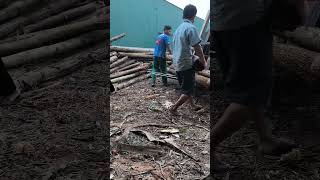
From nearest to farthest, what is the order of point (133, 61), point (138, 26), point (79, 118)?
point (79, 118) < point (133, 61) < point (138, 26)

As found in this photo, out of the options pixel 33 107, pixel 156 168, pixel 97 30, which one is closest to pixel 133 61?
pixel 97 30

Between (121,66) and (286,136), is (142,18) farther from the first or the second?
(286,136)

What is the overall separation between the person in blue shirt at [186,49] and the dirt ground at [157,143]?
28 centimetres

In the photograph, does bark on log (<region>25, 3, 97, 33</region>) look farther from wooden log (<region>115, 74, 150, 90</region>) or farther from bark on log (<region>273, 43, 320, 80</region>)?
bark on log (<region>273, 43, 320, 80</region>)

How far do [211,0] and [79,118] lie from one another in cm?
190

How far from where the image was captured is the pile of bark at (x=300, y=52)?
1266 mm

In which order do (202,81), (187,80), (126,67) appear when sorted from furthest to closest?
1. (126,67)
2. (202,81)
3. (187,80)

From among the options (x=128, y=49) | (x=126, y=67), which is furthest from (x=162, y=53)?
(x=128, y=49)

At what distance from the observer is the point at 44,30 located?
4297mm

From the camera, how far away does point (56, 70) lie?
3670 millimetres

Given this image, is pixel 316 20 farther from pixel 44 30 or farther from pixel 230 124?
pixel 44 30

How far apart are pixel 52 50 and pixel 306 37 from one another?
3.14 meters

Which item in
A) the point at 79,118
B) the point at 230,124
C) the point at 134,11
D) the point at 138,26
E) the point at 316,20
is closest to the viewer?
the point at 316,20

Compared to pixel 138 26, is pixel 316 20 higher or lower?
higher
